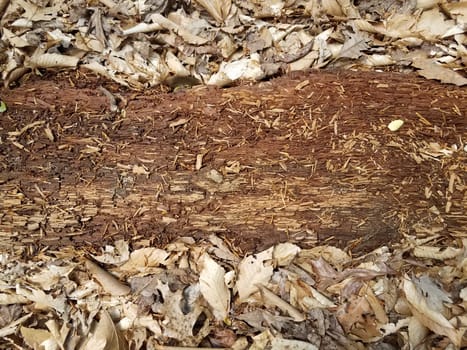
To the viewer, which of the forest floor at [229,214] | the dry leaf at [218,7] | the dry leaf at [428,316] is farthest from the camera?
the dry leaf at [218,7]

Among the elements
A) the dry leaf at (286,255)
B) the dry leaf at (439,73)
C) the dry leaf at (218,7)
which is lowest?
the dry leaf at (286,255)

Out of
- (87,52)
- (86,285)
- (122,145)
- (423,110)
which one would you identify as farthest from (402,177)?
(87,52)

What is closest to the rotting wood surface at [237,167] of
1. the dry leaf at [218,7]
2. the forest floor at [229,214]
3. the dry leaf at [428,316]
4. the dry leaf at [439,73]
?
the forest floor at [229,214]

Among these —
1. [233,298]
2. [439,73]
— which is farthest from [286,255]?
[439,73]

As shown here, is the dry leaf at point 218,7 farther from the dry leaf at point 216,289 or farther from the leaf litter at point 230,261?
the dry leaf at point 216,289

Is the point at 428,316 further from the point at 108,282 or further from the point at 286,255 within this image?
the point at 108,282

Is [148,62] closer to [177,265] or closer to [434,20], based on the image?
[177,265]

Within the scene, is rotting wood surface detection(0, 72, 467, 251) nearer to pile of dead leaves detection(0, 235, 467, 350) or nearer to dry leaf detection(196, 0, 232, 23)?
pile of dead leaves detection(0, 235, 467, 350)
